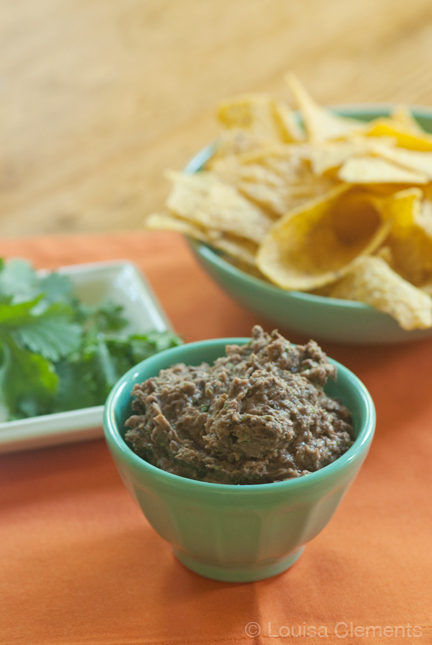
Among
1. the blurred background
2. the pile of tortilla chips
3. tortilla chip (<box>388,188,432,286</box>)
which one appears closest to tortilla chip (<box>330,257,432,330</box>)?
the pile of tortilla chips

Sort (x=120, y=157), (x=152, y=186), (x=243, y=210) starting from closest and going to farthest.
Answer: (x=243, y=210)
(x=152, y=186)
(x=120, y=157)

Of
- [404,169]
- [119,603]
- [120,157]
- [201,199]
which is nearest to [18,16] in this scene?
[120,157]

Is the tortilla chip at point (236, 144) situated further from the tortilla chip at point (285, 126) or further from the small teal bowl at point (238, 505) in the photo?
the small teal bowl at point (238, 505)

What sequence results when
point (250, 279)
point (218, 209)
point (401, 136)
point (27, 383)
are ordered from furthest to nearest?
point (401, 136)
point (218, 209)
point (250, 279)
point (27, 383)

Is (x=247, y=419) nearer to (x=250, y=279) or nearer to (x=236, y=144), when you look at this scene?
(x=250, y=279)

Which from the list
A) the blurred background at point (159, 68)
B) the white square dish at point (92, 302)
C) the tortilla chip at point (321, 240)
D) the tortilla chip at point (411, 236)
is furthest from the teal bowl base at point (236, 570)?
the blurred background at point (159, 68)

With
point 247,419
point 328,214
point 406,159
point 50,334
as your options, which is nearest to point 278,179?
point 328,214

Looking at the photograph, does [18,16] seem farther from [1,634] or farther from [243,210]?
[1,634]
